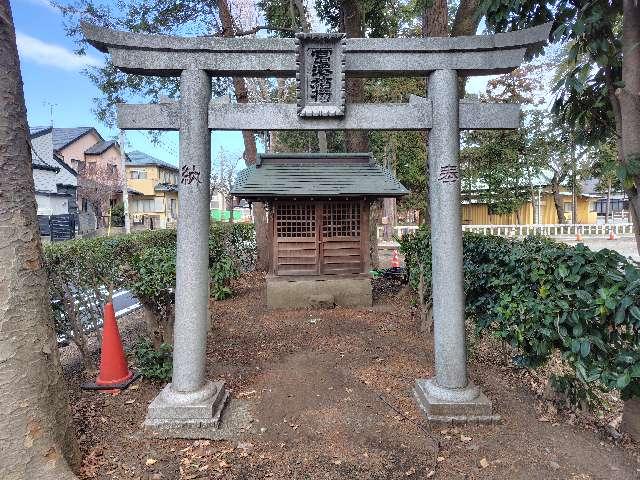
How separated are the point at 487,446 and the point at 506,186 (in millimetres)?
27639

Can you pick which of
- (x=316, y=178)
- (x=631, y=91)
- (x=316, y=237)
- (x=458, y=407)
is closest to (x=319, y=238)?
(x=316, y=237)

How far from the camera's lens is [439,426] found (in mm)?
4203

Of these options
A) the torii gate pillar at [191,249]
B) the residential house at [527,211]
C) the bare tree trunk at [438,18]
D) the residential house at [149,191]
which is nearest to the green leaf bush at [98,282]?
the torii gate pillar at [191,249]

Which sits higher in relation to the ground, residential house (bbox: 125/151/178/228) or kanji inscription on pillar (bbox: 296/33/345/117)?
residential house (bbox: 125/151/178/228)

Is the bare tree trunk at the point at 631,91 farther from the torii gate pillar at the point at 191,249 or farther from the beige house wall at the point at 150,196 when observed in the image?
the beige house wall at the point at 150,196

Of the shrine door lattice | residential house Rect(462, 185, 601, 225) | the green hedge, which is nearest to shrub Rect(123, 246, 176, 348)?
the shrine door lattice

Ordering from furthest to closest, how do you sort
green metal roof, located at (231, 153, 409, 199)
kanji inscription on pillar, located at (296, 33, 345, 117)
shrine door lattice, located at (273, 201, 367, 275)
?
shrine door lattice, located at (273, 201, 367, 275)
green metal roof, located at (231, 153, 409, 199)
kanji inscription on pillar, located at (296, 33, 345, 117)

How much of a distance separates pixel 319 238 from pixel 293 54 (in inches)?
239

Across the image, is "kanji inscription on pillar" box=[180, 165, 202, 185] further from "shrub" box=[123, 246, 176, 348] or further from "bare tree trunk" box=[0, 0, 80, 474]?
"shrub" box=[123, 246, 176, 348]

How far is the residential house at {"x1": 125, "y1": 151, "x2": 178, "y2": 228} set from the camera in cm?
4275

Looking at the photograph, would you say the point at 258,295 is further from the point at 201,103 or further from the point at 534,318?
the point at 534,318

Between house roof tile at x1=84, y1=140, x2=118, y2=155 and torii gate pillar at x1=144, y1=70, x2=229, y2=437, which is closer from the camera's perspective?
torii gate pillar at x1=144, y1=70, x2=229, y2=437

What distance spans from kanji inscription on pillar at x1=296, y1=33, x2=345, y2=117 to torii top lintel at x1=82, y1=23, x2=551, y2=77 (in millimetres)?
104

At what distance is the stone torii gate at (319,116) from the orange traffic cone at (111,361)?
1232 mm
